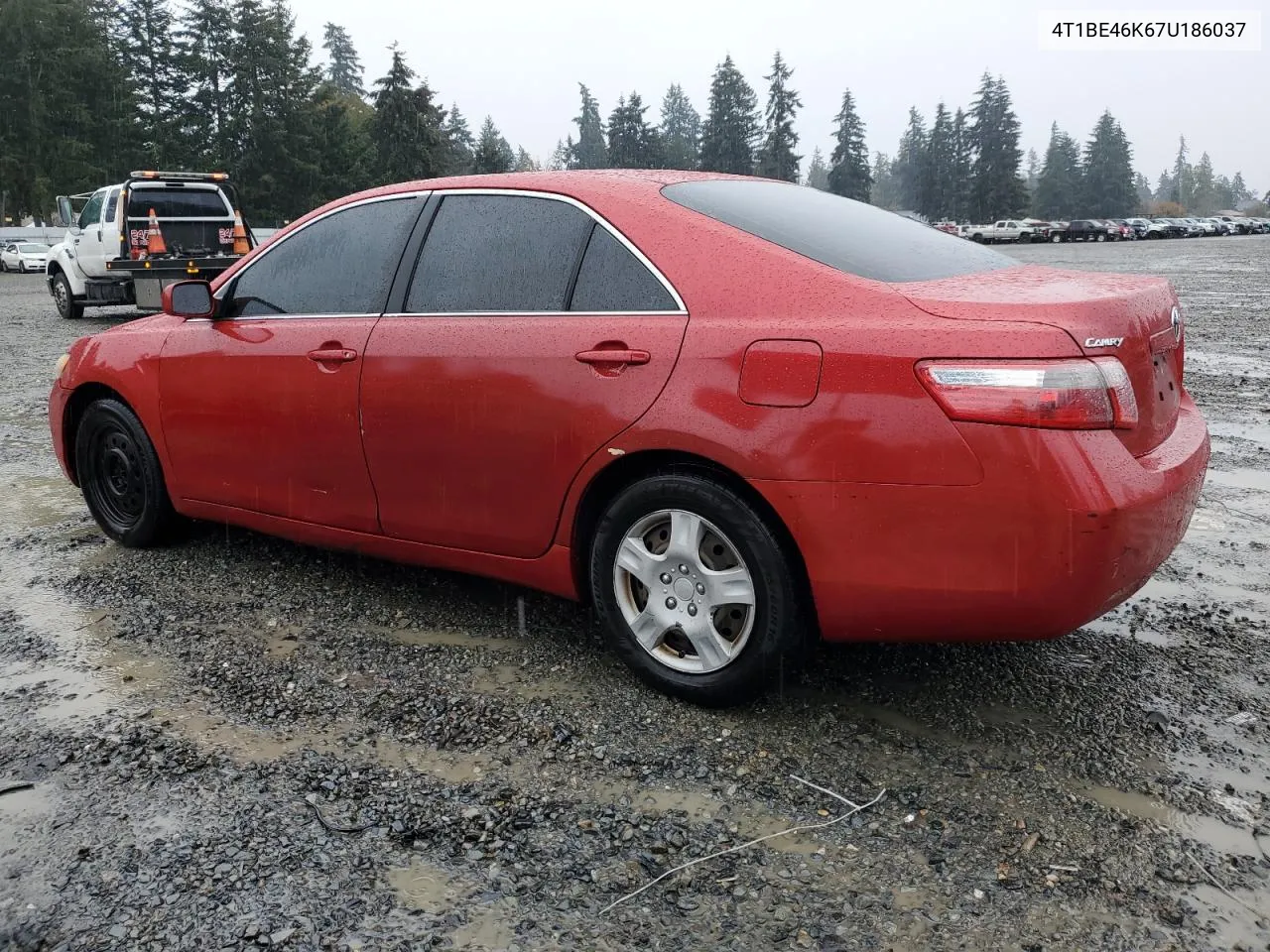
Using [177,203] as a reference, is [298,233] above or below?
below

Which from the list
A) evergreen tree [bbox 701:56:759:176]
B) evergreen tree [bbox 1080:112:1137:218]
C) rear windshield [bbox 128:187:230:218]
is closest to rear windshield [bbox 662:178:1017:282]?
rear windshield [bbox 128:187:230:218]

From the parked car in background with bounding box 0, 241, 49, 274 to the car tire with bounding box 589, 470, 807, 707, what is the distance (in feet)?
139

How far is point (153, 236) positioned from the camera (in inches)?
627

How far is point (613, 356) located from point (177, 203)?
600 inches

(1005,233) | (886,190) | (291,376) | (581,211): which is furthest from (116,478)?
(886,190)

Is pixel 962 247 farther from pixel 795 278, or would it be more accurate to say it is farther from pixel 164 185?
pixel 164 185

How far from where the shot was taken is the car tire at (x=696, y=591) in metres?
2.96

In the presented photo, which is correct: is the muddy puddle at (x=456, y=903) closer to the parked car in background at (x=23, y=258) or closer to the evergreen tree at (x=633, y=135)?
the parked car in background at (x=23, y=258)

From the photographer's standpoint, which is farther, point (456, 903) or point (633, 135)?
point (633, 135)

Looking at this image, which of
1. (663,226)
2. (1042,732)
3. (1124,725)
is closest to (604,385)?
(663,226)

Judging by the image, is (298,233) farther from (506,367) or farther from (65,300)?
(65,300)

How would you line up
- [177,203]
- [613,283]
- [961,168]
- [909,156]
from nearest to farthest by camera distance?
Result: 1. [613,283]
2. [177,203]
3. [961,168]
4. [909,156]

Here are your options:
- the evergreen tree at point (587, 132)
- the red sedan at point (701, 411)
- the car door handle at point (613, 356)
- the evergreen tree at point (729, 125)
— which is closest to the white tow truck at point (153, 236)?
the red sedan at point (701, 411)

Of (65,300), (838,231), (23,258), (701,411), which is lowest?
(701,411)
